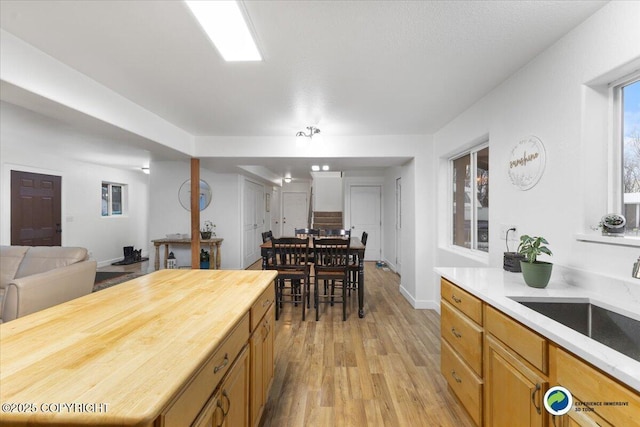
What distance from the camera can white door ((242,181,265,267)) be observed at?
6.27m

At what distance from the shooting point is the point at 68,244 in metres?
5.71

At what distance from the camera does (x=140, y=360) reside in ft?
2.63

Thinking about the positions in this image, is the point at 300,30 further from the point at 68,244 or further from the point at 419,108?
the point at 68,244

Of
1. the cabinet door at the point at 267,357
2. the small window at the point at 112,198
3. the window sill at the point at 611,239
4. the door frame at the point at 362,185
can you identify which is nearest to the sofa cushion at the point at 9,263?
the cabinet door at the point at 267,357

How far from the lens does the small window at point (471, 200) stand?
2.82 metres

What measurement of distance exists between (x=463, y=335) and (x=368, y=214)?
5.46 meters

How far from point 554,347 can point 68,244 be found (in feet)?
25.0

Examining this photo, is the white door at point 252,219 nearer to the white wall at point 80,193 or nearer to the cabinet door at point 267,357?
the white wall at point 80,193

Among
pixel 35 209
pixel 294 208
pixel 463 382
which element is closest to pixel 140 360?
pixel 463 382

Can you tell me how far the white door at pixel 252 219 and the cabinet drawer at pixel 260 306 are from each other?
442 cm

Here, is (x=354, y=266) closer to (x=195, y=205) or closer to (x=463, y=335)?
(x=463, y=335)

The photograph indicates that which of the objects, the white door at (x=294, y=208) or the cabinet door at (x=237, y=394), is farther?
the white door at (x=294, y=208)

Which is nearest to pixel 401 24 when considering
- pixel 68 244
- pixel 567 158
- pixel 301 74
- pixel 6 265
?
pixel 301 74

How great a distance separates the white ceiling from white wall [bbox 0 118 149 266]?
246cm
